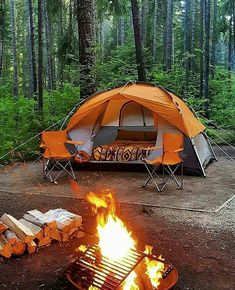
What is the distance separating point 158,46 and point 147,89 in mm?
13358

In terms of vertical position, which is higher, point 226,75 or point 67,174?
point 226,75

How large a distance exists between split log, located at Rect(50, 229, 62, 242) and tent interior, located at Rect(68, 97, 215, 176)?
360 centimetres

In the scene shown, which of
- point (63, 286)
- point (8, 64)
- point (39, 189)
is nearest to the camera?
point (63, 286)

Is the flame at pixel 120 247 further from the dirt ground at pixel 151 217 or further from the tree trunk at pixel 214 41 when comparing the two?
the tree trunk at pixel 214 41

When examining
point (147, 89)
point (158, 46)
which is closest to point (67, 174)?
point (147, 89)

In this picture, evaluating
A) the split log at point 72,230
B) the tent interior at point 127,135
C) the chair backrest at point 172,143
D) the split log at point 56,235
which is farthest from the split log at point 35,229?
the tent interior at point 127,135

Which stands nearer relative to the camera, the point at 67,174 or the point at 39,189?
the point at 39,189

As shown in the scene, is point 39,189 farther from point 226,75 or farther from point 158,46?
point 158,46

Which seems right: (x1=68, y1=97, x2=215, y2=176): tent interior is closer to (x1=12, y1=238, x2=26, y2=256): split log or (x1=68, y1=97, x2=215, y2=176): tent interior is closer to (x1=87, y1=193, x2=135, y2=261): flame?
(x1=87, y1=193, x2=135, y2=261): flame

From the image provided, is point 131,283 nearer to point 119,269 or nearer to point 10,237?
point 119,269

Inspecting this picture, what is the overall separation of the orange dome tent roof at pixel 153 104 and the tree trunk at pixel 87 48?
1098 millimetres

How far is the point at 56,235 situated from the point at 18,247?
441mm

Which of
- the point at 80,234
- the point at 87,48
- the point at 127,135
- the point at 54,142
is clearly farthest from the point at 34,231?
the point at 87,48

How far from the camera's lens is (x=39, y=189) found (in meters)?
6.26
